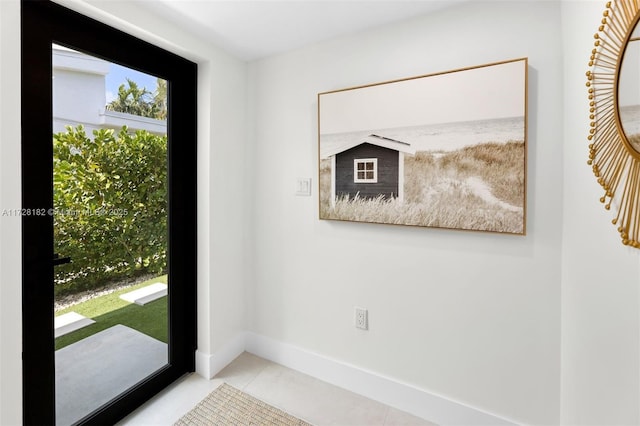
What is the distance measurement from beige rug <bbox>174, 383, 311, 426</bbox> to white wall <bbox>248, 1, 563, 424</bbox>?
473 millimetres

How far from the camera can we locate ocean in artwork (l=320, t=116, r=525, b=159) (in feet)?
4.77

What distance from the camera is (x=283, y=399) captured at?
1.90 metres

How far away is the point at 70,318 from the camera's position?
1497 mm

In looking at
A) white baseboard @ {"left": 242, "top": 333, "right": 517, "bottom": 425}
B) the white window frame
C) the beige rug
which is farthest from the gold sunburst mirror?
the beige rug

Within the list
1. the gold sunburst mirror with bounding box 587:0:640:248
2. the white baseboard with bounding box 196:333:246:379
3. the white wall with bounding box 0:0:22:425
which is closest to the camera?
the gold sunburst mirror with bounding box 587:0:640:248

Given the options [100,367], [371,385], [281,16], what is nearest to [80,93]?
[281,16]

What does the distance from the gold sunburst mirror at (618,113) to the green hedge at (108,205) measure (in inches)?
82.9

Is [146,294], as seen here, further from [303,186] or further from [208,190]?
[303,186]

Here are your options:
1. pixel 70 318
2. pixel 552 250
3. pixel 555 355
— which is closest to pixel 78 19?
pixel 70 318

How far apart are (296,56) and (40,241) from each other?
1.80 m

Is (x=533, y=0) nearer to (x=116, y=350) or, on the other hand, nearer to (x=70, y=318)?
(x=70, y=318)

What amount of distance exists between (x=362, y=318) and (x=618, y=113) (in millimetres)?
1557

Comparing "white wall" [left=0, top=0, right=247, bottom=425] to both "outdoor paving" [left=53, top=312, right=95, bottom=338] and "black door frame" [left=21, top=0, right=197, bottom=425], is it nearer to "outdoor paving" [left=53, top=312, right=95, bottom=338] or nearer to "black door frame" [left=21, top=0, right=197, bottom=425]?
"black door frame" [left=21, top=0, right=197, bottom=425]

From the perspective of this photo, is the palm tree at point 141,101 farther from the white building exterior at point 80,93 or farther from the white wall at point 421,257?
the white wall at point 421,257
